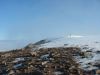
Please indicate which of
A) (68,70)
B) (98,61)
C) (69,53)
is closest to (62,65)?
(68,70)

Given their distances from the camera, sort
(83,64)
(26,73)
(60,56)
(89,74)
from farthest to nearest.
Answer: (60,56) < (83,64) < (26,73) < (89,74)

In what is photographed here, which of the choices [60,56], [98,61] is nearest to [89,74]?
[98,61]

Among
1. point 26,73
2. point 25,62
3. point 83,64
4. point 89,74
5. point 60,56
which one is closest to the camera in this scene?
point 89,74

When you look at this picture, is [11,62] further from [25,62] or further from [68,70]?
[68,70]

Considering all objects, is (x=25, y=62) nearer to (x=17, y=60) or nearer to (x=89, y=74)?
(x=17, y=60)

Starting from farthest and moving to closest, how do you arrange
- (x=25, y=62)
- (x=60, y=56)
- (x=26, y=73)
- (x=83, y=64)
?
1. (x=60, y=56)
2. (x=25, y=62)
3. (x=83, y=64)
4. (x=26, y=73)

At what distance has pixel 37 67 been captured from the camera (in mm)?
23641

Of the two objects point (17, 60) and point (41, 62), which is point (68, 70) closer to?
point (41, 62)

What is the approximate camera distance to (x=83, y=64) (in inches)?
928

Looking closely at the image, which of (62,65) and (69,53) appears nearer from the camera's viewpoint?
(62,65)

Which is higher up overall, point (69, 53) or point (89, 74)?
point (69, 53)

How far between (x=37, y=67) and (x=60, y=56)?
440cm

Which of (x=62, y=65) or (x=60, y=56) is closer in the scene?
(x=62, y=65)

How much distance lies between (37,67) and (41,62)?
149 cm
